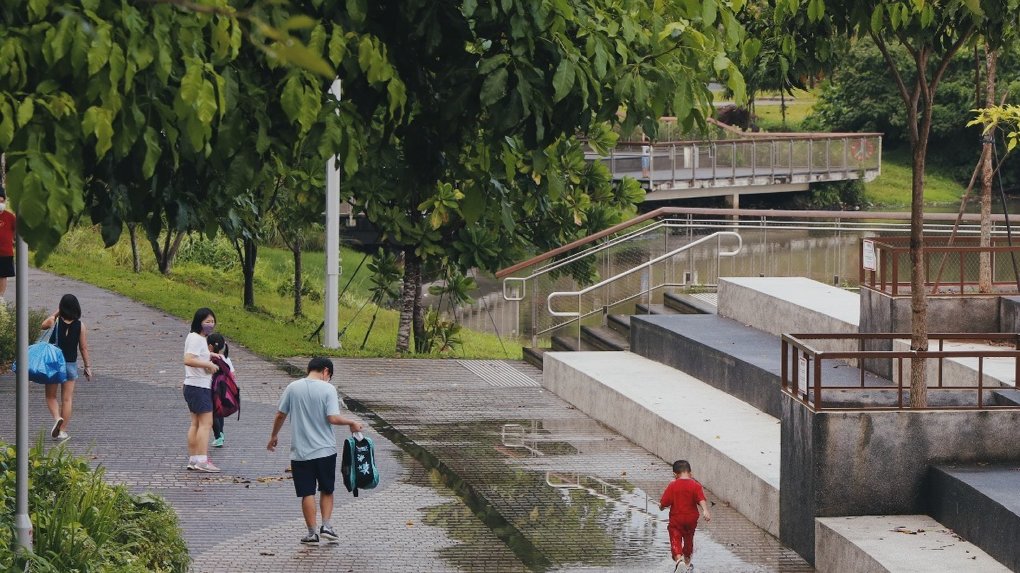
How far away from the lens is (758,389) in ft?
46.6

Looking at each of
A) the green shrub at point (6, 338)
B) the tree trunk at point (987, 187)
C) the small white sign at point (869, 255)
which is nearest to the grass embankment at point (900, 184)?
the tree trunk at point (987, 187)

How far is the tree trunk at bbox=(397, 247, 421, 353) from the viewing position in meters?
21.8

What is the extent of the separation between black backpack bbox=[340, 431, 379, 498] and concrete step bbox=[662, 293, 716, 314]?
30.2 ft

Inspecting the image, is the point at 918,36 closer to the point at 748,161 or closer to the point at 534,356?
the point at 534,356

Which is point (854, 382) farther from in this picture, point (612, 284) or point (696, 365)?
point (612, 284)

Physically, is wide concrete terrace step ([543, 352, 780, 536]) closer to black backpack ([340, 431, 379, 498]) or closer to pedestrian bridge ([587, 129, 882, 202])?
black backpack ([340, 431, 379, 498])

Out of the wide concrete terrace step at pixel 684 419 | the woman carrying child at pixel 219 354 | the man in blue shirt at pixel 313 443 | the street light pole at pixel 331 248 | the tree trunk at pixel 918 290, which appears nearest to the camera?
the tree trunk at pixel 918 290

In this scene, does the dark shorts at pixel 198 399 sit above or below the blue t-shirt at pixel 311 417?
below

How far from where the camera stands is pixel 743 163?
4828cm

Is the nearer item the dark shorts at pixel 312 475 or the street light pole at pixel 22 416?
the street light pole at pixel 22 416

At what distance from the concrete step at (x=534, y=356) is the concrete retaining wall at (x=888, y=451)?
1000 cm

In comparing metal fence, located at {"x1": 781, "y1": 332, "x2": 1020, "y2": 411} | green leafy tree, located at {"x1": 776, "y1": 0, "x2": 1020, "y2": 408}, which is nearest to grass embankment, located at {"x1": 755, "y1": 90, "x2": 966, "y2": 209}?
metal fence, located at {"x1": 781, "y1": 332, "x2": 1020, "y2": 411}

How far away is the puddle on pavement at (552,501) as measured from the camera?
35.1ft

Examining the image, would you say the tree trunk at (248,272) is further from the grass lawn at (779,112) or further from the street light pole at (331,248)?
the grass lawn at (779,112)
